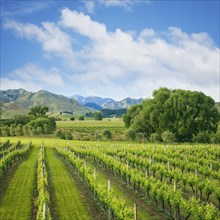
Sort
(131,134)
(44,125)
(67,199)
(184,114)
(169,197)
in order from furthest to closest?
1. (44,125)
2. (131,134)
3. (184,114)
4. (67,199)
5. (169,197)

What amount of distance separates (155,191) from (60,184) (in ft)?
33.3

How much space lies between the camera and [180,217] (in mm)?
18375

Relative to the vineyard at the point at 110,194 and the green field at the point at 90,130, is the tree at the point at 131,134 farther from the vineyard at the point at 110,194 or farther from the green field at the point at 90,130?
the vineyard at the point at 110,194

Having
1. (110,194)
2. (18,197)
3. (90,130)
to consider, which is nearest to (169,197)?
(110,194)

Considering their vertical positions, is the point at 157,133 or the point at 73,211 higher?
the point at 157,133

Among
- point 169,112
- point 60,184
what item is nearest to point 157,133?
point 169,112

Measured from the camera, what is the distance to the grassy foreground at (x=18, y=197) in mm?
19014

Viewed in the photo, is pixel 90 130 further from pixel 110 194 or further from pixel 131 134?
pixel 110 194

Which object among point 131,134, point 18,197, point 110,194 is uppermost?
point 131,134

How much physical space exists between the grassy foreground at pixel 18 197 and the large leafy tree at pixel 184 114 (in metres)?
44.7

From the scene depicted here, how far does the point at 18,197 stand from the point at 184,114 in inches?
2087

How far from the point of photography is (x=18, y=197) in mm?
22875

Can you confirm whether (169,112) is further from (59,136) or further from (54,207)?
(54,207)

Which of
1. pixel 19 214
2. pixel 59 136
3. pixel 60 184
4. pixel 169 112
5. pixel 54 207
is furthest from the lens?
pixel 59 136
